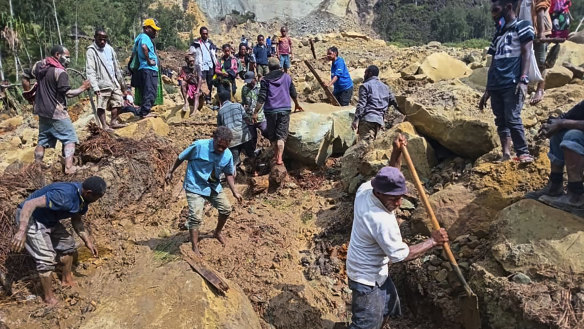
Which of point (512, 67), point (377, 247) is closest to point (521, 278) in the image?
point (377, 247)

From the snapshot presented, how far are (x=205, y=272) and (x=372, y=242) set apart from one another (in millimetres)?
1785

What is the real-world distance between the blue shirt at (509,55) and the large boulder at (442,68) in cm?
572

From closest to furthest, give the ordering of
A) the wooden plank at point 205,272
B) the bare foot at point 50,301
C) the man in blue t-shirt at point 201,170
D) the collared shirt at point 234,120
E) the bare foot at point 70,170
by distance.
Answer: the wooden plank at point 205,272
the bare foot at point 50,301
the man in blue t-shirt at point 201,170
the bare foot at point 70,170
the collared shirt at point 234,120

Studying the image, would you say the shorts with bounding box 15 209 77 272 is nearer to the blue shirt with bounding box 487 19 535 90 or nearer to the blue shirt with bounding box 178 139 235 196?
the blue shirt with bounding box 178 139 235 196

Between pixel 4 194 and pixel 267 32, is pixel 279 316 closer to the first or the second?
pixel 4 194

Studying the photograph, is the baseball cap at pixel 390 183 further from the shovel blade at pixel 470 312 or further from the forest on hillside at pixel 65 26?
Answer: the forest on hillside at pixel 65 26

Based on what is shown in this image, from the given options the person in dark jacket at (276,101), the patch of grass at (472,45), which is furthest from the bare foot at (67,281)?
the patch of grass at (472,45)

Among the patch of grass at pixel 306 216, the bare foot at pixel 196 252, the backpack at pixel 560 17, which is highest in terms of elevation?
the backpack at pixel 560 17

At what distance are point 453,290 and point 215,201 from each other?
Answer: 2.56 metres

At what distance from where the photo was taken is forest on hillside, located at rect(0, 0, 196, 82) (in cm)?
2128

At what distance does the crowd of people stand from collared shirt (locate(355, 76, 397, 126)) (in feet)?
0.05

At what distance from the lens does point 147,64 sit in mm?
6789

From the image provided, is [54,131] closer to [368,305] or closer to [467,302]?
[368,305]

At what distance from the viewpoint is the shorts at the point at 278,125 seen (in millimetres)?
6090
